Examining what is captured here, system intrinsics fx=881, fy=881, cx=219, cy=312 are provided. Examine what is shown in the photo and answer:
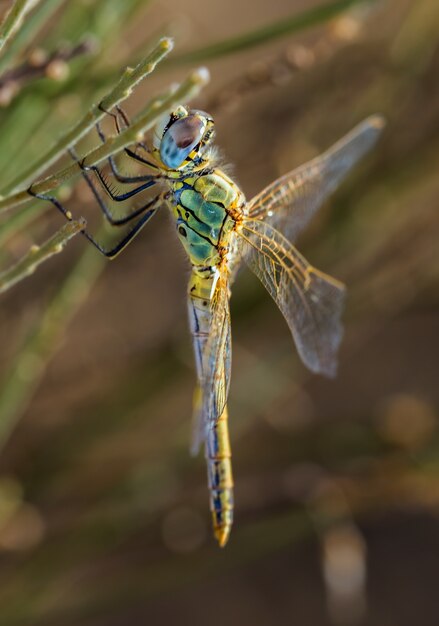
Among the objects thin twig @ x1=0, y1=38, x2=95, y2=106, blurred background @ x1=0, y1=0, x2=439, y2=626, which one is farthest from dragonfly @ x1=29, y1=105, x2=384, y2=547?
blurred background @ x1=0, y1=0, x2=439, y2=626

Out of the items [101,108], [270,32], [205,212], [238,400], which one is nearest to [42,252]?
[101,108]

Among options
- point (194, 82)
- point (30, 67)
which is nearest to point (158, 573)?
point (30, 67)

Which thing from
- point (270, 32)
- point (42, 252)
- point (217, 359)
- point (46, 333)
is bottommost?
point (217, 359)

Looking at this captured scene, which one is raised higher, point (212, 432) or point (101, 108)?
point (101, 108)

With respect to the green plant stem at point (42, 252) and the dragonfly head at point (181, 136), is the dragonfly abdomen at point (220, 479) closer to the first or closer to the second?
the dragonfly head at point (181, 136)

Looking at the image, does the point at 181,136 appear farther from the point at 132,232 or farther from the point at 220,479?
the point at 220,479

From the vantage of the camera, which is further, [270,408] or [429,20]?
[270,408]

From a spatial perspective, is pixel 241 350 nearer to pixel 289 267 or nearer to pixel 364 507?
pixel 364 507
